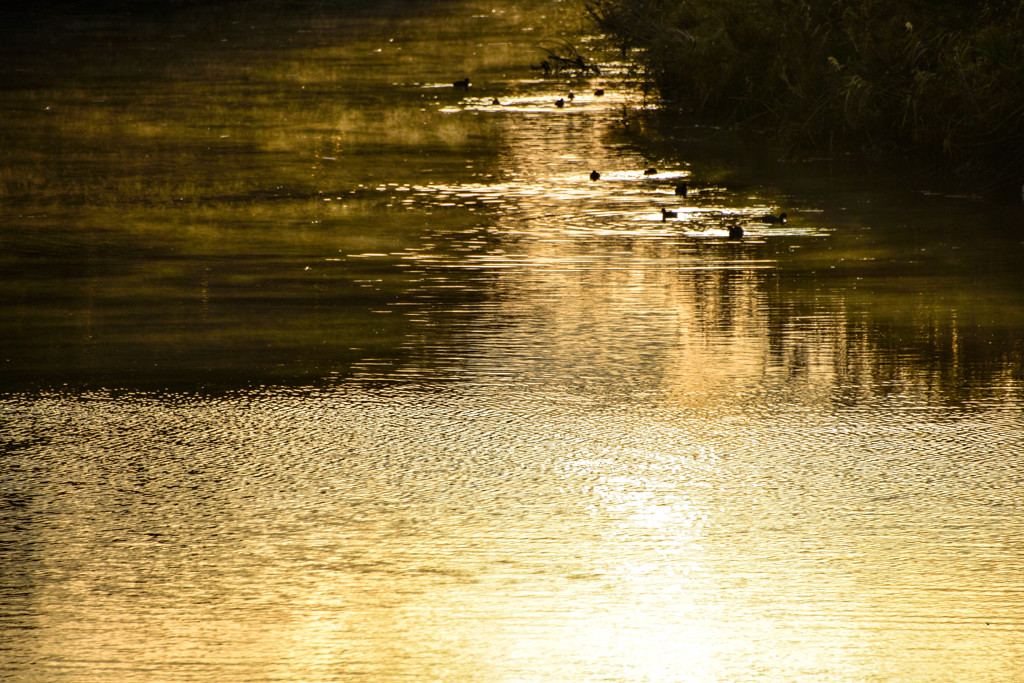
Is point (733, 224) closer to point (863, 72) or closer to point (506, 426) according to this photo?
point (863, 72)

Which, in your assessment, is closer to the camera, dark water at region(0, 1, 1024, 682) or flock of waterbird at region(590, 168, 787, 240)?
dark water at region(0, 1, 1024, 682)

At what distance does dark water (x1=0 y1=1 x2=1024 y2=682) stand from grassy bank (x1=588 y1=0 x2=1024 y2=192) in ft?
1.91

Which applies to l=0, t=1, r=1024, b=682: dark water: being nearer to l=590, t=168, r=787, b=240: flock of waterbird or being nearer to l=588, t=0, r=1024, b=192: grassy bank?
l=590, t=168, r=787, b=240: flock of waterbird

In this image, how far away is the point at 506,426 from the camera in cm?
648

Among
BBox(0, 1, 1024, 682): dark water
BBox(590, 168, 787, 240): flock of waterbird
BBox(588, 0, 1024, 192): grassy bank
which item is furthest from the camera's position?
BBox(588, 0, 1024, 192): grassy bank

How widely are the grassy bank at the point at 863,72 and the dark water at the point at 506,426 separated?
1.91 feet

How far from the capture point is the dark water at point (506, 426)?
4.42 meters

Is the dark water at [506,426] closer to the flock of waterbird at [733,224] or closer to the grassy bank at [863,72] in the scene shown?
the flock of waterbird at [733,224]

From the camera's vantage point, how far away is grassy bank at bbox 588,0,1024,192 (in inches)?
518

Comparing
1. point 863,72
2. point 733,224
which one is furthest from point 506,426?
point 863,72

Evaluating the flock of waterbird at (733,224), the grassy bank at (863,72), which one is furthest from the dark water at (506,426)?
the grassy bank at (863,72)

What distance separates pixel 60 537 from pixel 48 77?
20858 mm

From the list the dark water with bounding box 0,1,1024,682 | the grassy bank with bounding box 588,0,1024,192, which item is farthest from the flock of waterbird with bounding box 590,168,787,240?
the grassy bank with bounding box 588,0,1024,192

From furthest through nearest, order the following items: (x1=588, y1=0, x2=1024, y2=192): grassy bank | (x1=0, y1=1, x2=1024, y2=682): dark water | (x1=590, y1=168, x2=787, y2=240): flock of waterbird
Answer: (x1=588, y1=0, x2=1024, y2=192): grassy bank < (x1=590, y1=168, x2=787, y2=240): flock of waterbird < (x1=0, y1=1, x2=1024, y2=682): dark water
